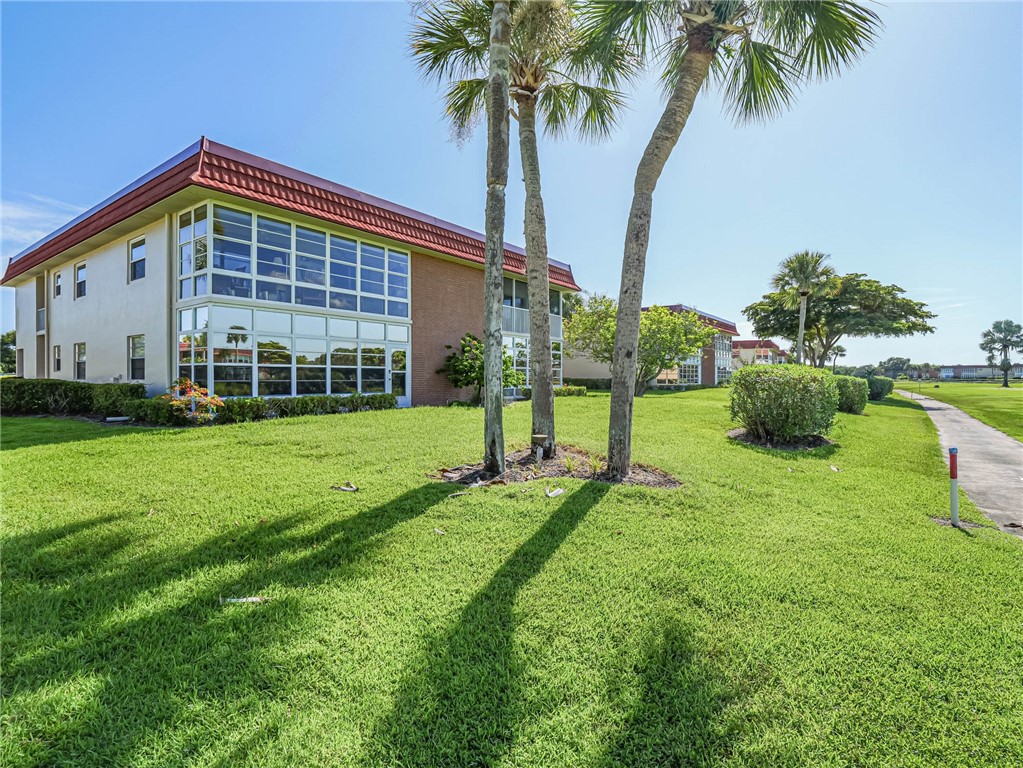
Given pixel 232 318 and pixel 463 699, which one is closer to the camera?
pixel 463 699

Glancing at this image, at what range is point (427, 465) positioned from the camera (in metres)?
6.67

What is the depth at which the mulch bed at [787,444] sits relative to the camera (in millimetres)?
9422

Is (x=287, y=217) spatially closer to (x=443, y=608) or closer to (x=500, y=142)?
(x=500, y=142)

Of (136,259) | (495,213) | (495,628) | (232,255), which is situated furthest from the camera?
(136,259)

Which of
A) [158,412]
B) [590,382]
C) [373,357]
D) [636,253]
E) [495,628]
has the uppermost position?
[636,253]

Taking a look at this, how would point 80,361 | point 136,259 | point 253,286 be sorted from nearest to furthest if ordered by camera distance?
1. point 253,286
2. point 136,259
3. point 80,361

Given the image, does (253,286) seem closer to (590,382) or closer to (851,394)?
(851,394)

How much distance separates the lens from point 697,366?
4466 centimetres

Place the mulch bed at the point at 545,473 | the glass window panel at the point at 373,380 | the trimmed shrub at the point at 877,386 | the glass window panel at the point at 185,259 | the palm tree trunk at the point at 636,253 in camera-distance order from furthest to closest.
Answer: the trimmed shrub at the point at 877,386 → the glass window panel at the point at 373,380 → the glass window panel at the point at 185,259 → the palm tree trunk at the point at 636,253 → the mulch bed at the point at 545,473

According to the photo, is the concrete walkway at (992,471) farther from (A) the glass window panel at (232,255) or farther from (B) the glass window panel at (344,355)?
(A) the glass window panel at (232,255)

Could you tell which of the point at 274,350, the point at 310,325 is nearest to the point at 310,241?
the point at 310,325

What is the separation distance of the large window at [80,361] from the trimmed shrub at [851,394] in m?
28.2

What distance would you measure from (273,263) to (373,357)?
400 centimetres

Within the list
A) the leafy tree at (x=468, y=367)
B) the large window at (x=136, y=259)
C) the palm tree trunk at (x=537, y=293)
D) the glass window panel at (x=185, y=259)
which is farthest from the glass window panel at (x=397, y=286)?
the palm tree trunk at (x=537, y=293)
